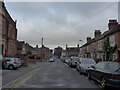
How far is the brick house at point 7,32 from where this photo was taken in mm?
39219

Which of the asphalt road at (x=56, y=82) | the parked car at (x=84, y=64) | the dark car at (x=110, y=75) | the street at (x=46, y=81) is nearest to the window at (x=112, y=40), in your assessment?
the parked car at (x=84, y=64)

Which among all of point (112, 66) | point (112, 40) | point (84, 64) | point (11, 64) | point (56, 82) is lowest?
point (56, 82)

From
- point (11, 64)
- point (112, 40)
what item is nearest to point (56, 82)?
point (11, 64)

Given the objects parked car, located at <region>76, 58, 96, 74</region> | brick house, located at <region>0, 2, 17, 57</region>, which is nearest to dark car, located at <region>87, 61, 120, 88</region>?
parked car, located at <region>76, 58, 96, 74</region>

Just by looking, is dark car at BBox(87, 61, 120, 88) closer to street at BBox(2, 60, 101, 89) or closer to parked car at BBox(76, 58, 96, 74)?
street at BBox(2, 60, 101, 89)

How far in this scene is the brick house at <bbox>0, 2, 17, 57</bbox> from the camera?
39219 mm

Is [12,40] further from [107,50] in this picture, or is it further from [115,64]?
[115,64]

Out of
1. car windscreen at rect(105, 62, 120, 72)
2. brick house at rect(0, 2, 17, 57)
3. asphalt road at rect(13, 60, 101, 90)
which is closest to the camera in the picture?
car windscreen at rect(105, 62, 120, 72)

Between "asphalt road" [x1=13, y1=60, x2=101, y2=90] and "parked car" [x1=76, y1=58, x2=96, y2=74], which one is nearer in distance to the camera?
"asphalt road" [x1=13, y1=60, x2=101, y2=90]

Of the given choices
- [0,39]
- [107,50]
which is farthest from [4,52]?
[107,50]

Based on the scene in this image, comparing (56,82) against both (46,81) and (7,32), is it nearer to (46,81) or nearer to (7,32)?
(46,81)

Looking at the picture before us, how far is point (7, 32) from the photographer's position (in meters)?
42.9

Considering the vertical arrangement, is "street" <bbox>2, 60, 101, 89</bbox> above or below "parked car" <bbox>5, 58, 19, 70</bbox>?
below

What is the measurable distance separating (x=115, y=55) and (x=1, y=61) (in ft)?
59.5
